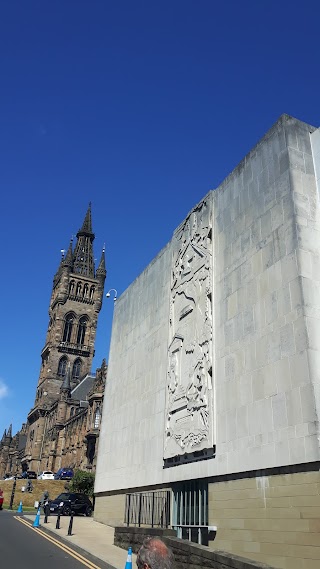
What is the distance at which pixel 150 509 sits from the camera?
18.8m

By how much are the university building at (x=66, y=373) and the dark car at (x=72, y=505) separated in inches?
1603

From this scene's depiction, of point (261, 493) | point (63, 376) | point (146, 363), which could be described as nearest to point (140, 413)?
point (146, 363)

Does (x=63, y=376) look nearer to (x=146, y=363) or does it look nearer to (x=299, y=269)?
(x=146, y=363)

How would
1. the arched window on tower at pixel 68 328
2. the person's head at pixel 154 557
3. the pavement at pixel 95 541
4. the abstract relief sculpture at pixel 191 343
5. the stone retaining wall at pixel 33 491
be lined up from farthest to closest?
the arched window on tower at pixel 68 328 < the stone retaining wall at pixel 33 491 < the abstract relief sculpture at pixel 191 343 < the pavement at pixel 95 541 < the person's head at pixel 154 557

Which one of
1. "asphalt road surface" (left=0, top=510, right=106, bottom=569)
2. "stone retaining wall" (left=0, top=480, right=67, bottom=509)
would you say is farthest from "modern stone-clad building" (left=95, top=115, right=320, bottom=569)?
"stone retaining wall" (left=0, top=480, right=67, bottom=509)

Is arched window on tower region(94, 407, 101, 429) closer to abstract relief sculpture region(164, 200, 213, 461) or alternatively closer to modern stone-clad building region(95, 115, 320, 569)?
modern stone-clad building region(95, 115, 320, 569)

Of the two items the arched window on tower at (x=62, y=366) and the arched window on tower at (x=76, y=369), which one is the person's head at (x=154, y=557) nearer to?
the arched window on tower at (x=62, y=366)

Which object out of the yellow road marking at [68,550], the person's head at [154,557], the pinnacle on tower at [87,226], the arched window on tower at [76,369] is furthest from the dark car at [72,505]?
the pinnacle on tower at [87,226]

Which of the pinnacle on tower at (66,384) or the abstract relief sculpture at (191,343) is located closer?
the abstract relief sculpture at (191,343)

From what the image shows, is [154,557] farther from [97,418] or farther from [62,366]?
[62,366]

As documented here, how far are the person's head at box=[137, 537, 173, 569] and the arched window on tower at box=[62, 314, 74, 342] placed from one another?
100 m

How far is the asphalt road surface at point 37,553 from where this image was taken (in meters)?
12.5

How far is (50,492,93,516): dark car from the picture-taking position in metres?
30.7

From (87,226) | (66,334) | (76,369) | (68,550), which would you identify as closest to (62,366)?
(76,369)
